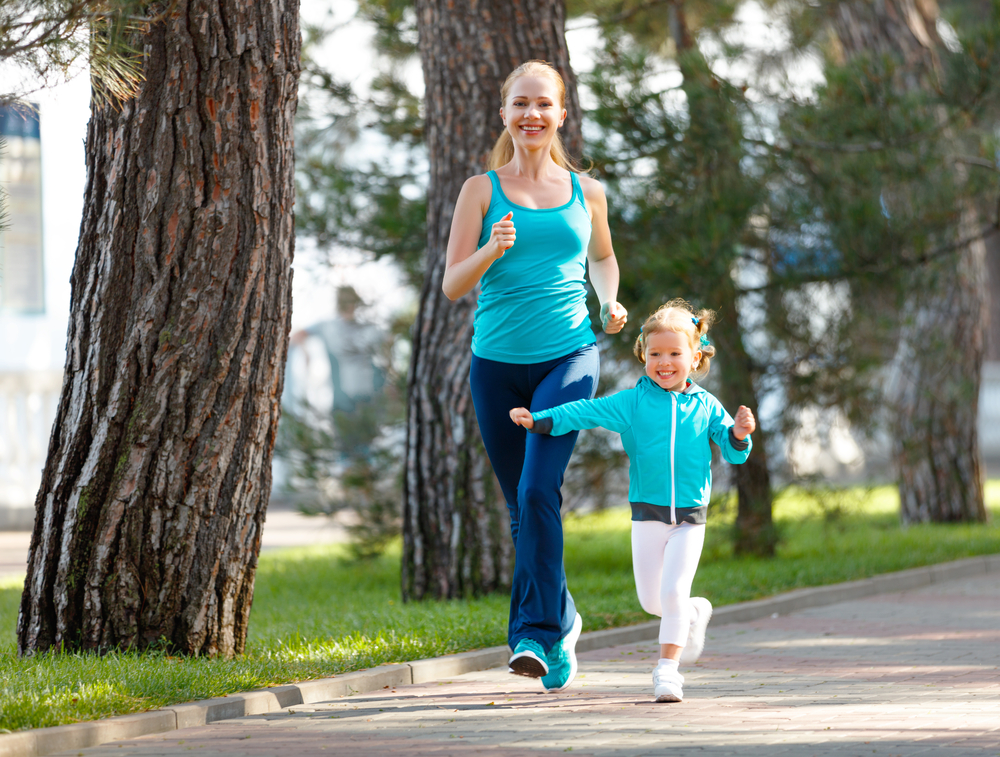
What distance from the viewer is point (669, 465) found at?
4477 mm

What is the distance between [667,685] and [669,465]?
0.82 m

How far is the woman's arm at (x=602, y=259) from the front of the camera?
185 inches

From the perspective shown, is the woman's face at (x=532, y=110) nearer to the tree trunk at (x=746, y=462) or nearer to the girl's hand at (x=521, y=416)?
the girl's hand at (x=521, y=416)

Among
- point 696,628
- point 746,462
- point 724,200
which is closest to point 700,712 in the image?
point 696,628

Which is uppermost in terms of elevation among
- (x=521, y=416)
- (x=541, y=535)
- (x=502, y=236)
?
(x=502, y=236)

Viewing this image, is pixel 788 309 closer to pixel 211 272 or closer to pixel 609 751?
pixel 211 272

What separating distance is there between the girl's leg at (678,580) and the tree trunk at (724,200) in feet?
14.2

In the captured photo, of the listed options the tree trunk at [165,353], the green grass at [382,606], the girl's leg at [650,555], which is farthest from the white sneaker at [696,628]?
the tree trunk at [165,353]

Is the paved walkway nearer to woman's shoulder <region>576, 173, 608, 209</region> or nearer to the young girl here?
the young girl

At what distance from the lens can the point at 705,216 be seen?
873cm

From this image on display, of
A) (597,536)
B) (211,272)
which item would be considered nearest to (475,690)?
(211,272)

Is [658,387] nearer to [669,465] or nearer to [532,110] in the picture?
[669,465]

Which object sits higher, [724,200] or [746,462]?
[724,200]

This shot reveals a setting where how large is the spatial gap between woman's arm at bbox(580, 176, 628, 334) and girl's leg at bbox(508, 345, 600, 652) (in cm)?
Answer: 34
